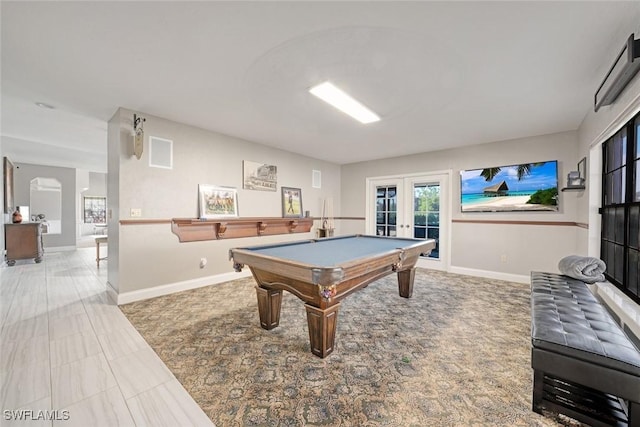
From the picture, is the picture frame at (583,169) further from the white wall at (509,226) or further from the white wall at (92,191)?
the white wall at (92,191)

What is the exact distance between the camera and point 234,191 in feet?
14.0

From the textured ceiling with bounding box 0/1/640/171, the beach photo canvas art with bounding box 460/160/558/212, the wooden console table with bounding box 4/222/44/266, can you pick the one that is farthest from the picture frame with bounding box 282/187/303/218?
the wooden console table with bounding box 4/222/44/266

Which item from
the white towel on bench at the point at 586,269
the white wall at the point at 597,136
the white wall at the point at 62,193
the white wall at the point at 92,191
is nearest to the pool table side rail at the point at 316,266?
the white towel on bench at the point at 586,269

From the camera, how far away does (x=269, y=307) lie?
239 cm

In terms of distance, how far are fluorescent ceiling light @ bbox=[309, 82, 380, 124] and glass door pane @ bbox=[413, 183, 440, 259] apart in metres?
2.43

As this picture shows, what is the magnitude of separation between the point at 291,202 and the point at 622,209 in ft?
14.7

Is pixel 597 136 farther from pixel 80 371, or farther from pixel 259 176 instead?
pixel 80 371

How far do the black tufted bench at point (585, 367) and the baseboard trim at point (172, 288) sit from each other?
3.83 meters

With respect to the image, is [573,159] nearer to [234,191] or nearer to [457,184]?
[457,184]

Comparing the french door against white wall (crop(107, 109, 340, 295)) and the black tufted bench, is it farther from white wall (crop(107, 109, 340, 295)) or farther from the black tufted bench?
the black tufted bench

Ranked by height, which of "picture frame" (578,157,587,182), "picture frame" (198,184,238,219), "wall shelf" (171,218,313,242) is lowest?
"wall shelf" (171,218,313,242)

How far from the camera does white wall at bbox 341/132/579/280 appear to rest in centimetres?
383

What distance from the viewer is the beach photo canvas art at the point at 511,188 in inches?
154

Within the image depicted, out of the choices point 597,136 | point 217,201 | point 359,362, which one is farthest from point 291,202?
point 597,136
